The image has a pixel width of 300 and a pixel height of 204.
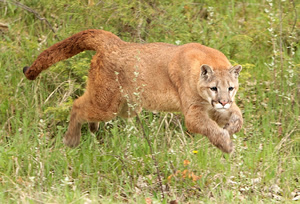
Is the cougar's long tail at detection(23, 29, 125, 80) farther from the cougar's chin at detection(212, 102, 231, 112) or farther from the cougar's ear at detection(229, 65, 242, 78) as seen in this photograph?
the cougar's chin at detection(212, 102, 231, 112)

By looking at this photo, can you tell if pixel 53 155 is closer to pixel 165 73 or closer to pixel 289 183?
pixel 165 73

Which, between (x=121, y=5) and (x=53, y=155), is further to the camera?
(x=121, y=5)

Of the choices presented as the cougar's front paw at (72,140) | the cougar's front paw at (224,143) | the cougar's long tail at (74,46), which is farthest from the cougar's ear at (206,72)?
the cougar's front paw at (72,140)

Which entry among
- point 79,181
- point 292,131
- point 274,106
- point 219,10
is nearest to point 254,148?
point 292,131

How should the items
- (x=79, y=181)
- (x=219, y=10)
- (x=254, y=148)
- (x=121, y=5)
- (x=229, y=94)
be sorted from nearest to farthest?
(x=229, y=94)
(x=79, y=181)
(x=254, y=148)
(x=121, y=5)
(x=219, y=10)

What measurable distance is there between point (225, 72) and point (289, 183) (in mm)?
1538

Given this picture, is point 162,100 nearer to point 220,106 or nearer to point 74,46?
point 220,106

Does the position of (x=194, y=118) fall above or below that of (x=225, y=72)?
below

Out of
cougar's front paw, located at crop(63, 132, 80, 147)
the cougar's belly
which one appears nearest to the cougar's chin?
the cougar's belly

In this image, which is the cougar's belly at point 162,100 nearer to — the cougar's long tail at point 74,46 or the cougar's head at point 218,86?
the cougar's head at point 218,86

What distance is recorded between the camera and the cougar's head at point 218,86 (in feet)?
21.4

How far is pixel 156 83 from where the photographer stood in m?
7.31

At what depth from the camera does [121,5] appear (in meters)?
8.45

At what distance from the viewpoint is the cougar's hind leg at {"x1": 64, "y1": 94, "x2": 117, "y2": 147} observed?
7.57 meters
